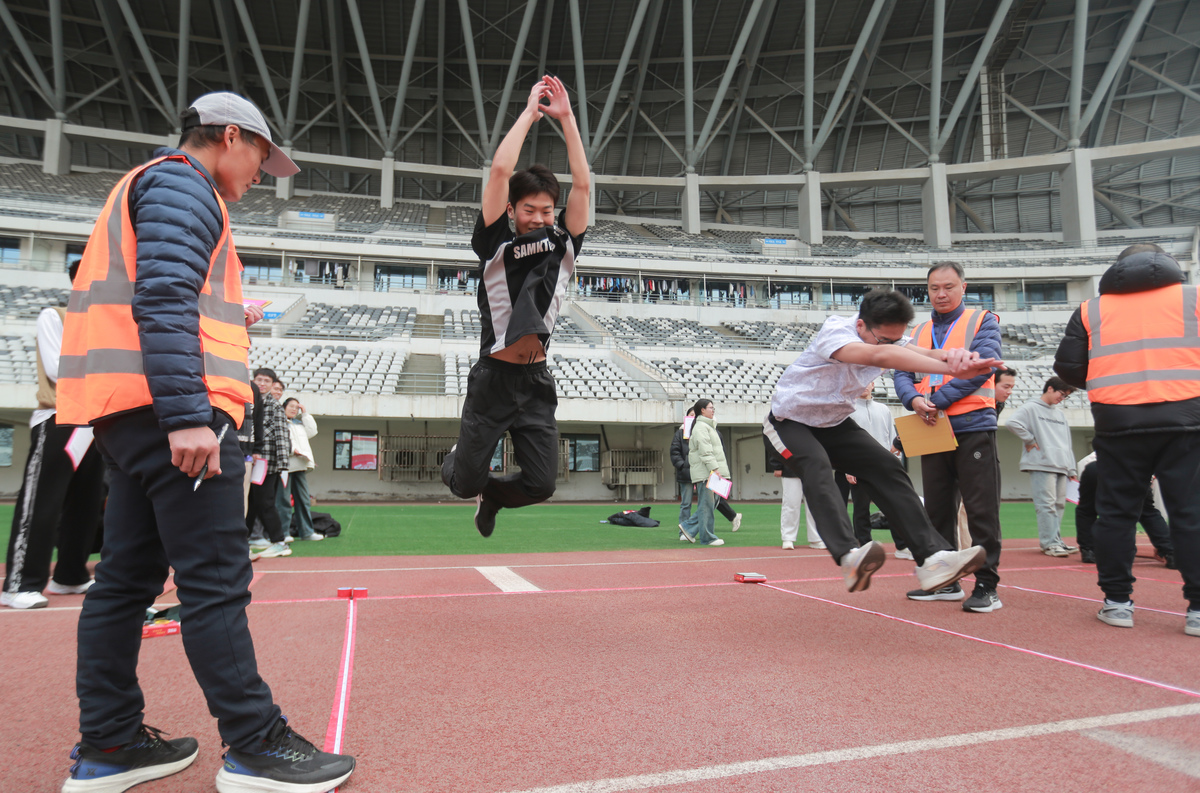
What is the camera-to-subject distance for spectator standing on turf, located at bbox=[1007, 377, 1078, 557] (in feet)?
23.7

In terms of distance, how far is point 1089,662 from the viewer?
9.27ft

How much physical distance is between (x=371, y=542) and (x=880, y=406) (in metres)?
6.39

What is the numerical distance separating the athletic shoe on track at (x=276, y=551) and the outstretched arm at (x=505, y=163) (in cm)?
514

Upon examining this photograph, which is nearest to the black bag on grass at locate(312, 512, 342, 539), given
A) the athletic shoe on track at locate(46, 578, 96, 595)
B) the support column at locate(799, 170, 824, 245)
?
the athletic shoe on track at locate(46, 578, 96, 595)

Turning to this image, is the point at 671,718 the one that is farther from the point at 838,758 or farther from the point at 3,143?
the point at 3,143

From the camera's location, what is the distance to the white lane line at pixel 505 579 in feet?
15.6

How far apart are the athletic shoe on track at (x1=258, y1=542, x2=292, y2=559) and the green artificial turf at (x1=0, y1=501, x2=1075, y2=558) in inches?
9.1

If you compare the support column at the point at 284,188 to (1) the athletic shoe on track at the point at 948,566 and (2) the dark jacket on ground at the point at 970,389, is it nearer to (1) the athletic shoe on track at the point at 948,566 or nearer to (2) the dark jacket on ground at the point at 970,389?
(2) the dark jacket on ground at the point at 970,389

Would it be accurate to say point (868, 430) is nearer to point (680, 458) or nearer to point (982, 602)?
point (680, 458)

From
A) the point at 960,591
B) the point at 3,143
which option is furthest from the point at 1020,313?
the point at 3,143

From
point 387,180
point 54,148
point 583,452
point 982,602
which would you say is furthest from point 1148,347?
point 54,148

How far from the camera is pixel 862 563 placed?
10.3 ft

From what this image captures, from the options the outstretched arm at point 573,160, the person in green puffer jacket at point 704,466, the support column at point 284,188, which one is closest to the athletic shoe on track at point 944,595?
the outstretched arm at point 573,160

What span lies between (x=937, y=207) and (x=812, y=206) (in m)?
6.40
